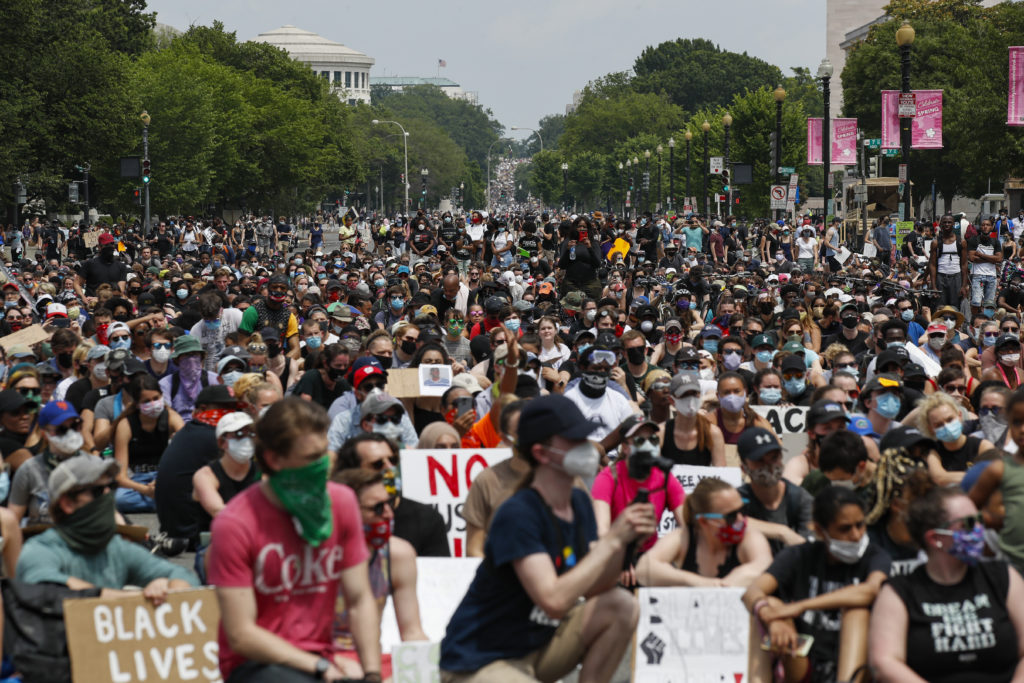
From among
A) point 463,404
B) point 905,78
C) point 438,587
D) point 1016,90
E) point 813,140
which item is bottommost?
point 438,587

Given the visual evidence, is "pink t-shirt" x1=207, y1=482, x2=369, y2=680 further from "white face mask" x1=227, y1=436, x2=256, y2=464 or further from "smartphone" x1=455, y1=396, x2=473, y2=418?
"smartphone" x1=455, y1=396, x2=473, y2=418

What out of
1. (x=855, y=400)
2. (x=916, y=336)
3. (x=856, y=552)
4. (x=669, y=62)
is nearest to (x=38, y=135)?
(x=916, y=336)

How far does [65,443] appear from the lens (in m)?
9.19

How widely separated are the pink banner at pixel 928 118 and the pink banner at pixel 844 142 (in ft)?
19.2

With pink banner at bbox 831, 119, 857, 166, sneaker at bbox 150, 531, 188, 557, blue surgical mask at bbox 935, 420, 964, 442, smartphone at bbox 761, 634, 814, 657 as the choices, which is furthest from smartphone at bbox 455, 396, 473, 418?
pink banner at bbox 831, 119, 857, 166

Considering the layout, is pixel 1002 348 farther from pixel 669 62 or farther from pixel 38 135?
pixel 669 62

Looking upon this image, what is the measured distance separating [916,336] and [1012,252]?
56.3ft

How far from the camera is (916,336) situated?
1656 centimetres

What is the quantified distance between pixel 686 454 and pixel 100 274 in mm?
16467

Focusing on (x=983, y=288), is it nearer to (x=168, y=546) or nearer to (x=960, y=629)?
(x=168, y=546)

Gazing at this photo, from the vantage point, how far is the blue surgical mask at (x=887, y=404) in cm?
1054

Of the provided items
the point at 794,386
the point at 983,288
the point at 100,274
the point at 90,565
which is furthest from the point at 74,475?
the point at 983,288

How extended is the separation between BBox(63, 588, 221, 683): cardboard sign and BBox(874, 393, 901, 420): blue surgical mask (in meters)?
5.53

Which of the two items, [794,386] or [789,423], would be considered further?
[794,386]
